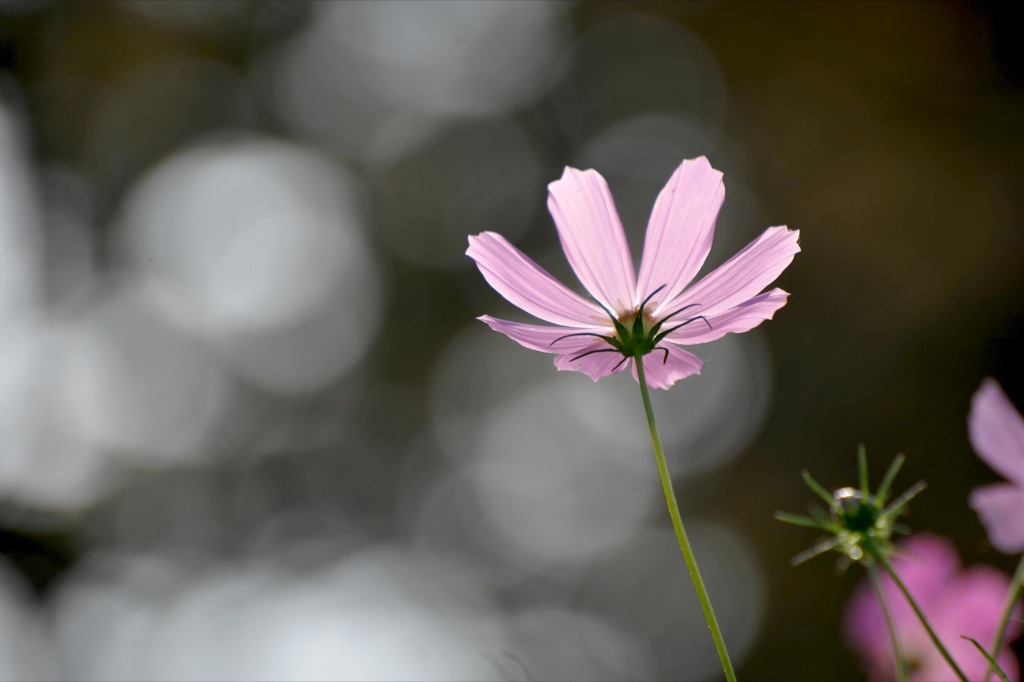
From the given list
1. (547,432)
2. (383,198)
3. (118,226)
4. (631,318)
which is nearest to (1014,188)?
(631,318)

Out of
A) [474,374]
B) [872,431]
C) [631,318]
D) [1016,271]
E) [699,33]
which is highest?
[699,33]

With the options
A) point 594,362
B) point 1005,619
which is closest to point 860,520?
point 1005,619

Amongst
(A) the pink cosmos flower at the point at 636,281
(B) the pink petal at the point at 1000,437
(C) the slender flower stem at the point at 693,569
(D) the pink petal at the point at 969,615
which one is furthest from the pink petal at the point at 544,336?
(D) the pink petal at the point at 969,615

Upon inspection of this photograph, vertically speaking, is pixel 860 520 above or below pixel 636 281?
below

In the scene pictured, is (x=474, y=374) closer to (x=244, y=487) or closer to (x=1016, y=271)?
(x=244, y=487)

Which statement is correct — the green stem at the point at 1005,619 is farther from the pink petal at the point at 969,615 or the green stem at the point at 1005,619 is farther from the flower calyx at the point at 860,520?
the pink petal at the point at 969,615

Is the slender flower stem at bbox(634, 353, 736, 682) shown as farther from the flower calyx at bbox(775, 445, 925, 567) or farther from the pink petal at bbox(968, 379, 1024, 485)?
the pink petal at bbox(968, 379, 1024, 485)

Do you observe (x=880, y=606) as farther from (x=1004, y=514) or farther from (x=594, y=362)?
(x=594, y=362)
